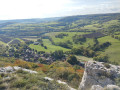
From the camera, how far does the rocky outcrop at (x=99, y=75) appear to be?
11.7 m

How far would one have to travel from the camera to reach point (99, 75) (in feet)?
40.4

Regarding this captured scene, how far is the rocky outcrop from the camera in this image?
11730 millimetres

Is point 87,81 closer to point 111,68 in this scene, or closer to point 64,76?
point 111,68

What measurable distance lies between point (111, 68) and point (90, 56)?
52764 mm

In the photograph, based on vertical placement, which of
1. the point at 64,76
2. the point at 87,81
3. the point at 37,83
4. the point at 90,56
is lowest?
the point at 90,56

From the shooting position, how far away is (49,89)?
995 centimetres

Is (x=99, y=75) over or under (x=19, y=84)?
under

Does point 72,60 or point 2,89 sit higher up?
point 2,89

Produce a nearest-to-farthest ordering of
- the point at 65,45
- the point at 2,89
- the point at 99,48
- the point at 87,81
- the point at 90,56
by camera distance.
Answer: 1. the point at 2,89
2. the point at 87,81
3. the point at 90,56
4. the point at 99,48
5. the point at 65,45

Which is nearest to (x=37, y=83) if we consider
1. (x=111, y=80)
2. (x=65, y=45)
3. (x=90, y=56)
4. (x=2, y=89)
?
(x=2, y=89)

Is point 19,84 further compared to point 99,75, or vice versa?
point 99,75

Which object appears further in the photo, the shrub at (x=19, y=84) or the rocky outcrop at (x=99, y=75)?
the rocky outcrop at (x=99, y=75)

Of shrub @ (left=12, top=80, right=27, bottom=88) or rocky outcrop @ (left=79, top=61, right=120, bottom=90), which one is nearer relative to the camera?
shrub @ (left=12, top=80, right=27, bottom=88)

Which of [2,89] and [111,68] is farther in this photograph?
[111,68]
